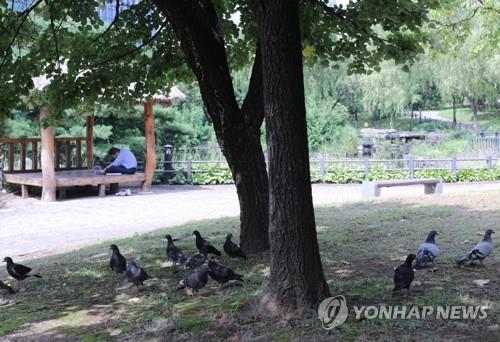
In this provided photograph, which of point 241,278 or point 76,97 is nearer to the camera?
point 241,278

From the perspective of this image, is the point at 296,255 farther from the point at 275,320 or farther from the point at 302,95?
the point at 302,95

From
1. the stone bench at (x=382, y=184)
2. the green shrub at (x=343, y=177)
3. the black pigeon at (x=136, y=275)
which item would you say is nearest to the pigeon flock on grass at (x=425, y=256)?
the black pigeon at (x=136, y=275)

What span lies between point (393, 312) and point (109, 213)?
1170cm

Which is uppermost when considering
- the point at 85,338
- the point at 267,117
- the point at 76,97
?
the point at 76,97

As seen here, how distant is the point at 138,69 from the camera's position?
860 cm

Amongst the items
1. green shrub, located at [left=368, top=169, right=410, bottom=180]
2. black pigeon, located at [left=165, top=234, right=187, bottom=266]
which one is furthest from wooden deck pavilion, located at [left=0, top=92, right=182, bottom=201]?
black pigeon, located at [left=165, top=234, right=187, bottom=266]

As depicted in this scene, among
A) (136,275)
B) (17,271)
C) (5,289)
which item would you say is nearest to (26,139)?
(17,271)

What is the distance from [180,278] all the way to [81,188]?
14.6 metres

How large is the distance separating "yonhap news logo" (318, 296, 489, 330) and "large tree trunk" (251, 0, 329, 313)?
12 centimetres

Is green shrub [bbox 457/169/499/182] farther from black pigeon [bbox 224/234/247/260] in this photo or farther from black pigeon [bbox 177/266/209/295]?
black pigeon [bbox 177/266/209/295]

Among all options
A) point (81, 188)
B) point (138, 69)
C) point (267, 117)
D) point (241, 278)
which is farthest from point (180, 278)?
point (81, 188)

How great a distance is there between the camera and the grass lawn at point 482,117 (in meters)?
45.0

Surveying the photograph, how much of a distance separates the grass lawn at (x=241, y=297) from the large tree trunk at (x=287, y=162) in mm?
279

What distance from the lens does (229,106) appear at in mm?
6344
